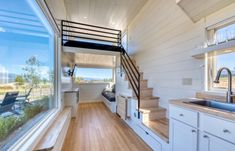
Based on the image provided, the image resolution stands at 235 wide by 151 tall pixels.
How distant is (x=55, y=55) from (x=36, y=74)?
122cm

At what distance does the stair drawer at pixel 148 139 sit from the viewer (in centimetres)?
210

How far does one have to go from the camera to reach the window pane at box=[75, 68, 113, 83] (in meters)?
7.21

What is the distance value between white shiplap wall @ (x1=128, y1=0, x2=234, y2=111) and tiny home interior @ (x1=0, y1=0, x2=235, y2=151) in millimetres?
18

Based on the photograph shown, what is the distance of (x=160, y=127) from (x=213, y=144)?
3.98 ft

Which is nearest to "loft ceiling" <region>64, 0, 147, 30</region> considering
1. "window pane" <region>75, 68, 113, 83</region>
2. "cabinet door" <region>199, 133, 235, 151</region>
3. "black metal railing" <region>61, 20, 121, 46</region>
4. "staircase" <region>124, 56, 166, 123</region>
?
"black metal railing" <region>61, 20, 121, 46</region>

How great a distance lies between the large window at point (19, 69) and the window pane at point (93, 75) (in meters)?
5.17

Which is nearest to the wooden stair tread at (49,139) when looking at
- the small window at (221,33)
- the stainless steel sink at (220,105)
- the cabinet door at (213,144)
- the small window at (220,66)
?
the cabinet door at (213,144)

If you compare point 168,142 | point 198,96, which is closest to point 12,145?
point 168,142

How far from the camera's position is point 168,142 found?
178 centimetres

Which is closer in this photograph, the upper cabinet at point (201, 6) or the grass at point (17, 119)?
the grass at point (17, 119)

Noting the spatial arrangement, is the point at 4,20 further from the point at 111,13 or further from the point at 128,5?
the point at 111,13

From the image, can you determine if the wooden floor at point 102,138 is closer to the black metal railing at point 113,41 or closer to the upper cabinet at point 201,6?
the black metal railing at point 113,41

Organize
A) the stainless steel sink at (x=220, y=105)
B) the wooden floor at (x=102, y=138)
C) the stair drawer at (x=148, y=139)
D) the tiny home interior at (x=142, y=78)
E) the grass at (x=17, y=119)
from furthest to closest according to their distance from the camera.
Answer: the wooden floor at (x=102, y=138) < the stair drawer at (x=148, y=139) < the stainless steel sink at (x=220, y=105) < the tiny home interior at (x=142, y=78) < the grass at (x=17, y=119)

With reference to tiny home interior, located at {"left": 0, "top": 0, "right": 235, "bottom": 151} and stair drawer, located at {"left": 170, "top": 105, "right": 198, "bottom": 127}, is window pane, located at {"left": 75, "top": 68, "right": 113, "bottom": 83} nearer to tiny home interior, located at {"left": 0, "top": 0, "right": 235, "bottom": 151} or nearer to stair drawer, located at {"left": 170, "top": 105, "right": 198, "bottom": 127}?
tiny home interior, located at {"left": 0, "top": 0, "right": 235, "bottom": 151}
